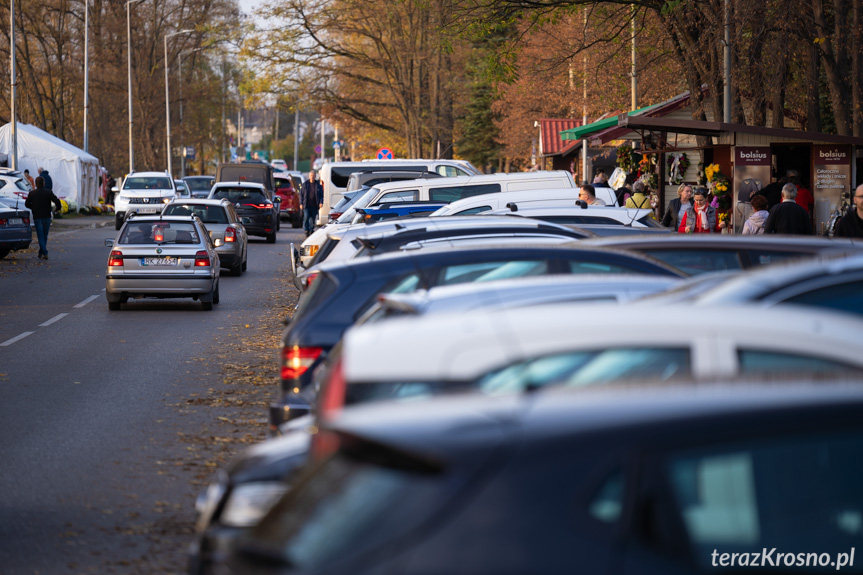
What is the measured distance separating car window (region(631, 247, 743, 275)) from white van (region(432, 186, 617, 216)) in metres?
7.58

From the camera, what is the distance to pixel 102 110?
68562mm

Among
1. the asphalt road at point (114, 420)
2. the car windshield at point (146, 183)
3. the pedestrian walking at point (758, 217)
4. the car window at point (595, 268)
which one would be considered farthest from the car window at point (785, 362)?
the car windshield at point (146, 183)

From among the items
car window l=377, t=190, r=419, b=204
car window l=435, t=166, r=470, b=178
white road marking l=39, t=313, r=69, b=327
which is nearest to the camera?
white road marking l=39, t=313, r=69, b=327

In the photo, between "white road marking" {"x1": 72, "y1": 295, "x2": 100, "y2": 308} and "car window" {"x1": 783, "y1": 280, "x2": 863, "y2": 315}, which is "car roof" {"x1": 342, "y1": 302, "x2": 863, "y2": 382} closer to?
"car window" {"x1": 783, "y1": 280, "x2": 863, "y2": 315}

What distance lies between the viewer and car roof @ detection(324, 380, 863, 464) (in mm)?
2381

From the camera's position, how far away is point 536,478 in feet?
7.69

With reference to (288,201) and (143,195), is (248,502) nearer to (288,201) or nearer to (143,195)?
(143,195)

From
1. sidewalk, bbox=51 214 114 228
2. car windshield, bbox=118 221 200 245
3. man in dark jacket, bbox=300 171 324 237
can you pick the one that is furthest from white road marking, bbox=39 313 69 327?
sidewalk, bbox=51 214 114 228

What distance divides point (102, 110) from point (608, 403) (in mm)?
69504

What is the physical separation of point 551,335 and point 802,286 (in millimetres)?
2477

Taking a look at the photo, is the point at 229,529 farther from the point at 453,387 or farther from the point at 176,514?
the point at 176,514

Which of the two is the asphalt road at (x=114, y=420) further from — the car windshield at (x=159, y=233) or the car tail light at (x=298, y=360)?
the car windshield at (x=159, y=233)

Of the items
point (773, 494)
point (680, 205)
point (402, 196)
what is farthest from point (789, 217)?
point (773, 494)

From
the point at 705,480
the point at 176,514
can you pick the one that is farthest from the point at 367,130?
the point at 705,480
